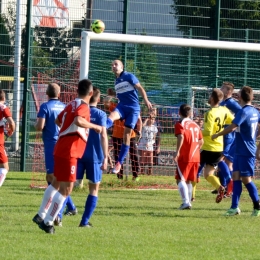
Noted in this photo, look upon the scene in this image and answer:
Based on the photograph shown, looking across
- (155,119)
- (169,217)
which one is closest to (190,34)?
(155,119)

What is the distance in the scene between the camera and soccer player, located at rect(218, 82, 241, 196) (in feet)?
46.7

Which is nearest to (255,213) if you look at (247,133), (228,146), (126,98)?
A: (247,133)

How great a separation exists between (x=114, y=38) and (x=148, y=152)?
4145 millimetres

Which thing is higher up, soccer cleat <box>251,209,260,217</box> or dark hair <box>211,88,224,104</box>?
dark hair <box>211,88,224,104</box>

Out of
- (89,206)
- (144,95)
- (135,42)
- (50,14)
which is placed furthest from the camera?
(50,14)

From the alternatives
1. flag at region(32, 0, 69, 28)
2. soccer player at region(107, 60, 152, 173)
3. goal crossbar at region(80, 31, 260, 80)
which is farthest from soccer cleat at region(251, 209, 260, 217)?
flag at region(32, 0, 69, 28)

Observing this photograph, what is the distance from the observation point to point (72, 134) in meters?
9.35

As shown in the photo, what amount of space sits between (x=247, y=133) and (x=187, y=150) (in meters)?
1.43

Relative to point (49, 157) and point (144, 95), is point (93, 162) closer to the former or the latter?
point (49, 157)

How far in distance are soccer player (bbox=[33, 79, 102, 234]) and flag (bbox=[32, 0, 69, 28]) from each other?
1085cm

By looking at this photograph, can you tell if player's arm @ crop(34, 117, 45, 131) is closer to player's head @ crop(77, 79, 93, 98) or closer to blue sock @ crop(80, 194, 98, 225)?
blue sock @ crop(80, 194, 98, 225)

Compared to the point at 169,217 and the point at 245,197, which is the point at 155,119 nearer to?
the point at 245,197

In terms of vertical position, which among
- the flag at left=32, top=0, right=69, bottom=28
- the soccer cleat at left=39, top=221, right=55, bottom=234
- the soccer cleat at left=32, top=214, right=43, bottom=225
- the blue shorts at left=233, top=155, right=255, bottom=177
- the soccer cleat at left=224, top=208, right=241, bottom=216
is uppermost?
the flag at left=32, top=0, right=69, bottom=28

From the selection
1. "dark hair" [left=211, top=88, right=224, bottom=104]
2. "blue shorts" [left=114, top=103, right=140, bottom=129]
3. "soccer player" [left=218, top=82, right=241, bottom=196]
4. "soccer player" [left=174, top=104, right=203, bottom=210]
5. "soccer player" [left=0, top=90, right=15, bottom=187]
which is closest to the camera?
"soccer player" [left=174, top=104, right=203, bottom=210]
